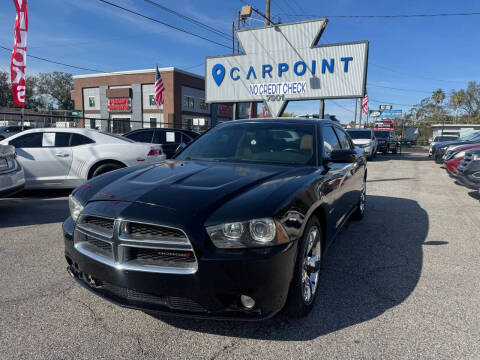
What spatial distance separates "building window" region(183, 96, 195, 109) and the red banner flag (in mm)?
29488

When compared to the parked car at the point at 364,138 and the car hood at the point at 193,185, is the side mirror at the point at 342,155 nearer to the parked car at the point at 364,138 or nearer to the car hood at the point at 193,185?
the car hood at the point at 193,185

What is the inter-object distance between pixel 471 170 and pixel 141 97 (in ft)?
124

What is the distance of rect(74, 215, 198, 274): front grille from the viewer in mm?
2023

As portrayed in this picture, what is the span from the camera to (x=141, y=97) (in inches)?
1564

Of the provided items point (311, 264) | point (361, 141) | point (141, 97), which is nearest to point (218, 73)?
point (361, 141)

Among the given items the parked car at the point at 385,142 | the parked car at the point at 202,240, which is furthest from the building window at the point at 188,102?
the parked car at the point at 202,240

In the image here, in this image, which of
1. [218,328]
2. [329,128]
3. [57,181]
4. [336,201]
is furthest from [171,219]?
[57,181]

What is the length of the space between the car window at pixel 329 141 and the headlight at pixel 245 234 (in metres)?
1.60

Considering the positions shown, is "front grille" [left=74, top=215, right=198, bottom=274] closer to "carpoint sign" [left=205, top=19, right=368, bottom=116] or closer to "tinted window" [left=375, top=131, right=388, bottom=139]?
"carpoint sign" [left=205, top=19, right=368, bottom=116]

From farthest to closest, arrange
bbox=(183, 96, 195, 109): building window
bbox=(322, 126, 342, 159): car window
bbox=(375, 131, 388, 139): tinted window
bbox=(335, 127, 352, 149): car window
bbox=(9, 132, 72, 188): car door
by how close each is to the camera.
→ 1. bbox=(183, 96, 195, 109): building window
2. bbox=(375, 131, 388, 139): tinted window
3. bbox=(9, 132, 72, 188): car door
4. bbox=(335, 127, 352, 149): car window
5. bbox=(322, 126, 342, 159): car window

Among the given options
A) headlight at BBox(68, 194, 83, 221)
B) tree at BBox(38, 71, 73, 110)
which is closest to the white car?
headlight at BBox(68, 194, 83, 221)

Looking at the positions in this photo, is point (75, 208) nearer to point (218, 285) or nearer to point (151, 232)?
point (151, 232)

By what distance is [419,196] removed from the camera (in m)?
7.89

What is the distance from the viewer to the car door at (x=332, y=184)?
3.09 meters
